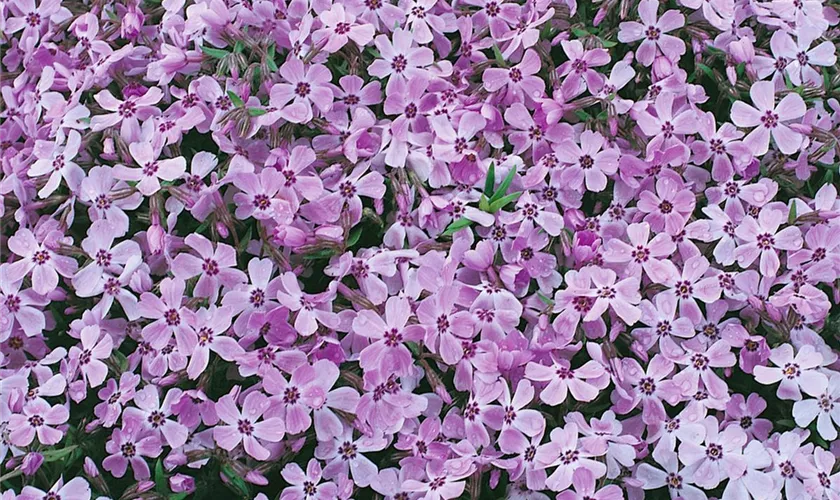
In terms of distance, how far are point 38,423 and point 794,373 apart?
3.67 feet

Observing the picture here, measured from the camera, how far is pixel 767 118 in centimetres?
160

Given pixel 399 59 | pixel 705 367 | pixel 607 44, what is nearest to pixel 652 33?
pixel 607 44

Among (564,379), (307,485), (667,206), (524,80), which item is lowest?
(307,485)

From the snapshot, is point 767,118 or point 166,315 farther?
point 767,118

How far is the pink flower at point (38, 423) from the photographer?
1.41 metres

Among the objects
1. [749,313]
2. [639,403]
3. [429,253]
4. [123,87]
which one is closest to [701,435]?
[639,403]

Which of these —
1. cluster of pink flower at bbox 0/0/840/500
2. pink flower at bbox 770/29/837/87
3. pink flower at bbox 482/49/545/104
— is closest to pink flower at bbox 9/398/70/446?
cluster of pink flower at bbox 0/0/840/500

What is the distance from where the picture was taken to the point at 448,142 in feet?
5.08

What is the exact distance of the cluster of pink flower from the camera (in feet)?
4.62

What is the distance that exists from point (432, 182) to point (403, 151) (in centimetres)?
7

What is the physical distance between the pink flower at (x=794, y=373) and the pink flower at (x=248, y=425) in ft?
2.34

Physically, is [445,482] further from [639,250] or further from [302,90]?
[302,90]

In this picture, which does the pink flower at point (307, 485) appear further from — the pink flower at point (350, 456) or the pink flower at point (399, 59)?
the pink flower at point (399, 59)

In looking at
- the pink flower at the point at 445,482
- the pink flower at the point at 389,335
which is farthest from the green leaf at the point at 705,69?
the pink flower at the point at 445,482
